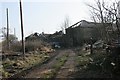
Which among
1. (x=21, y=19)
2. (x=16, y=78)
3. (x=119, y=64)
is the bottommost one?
(x=16, y=78)

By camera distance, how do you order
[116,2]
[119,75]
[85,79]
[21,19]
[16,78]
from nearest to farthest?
[119,75], [85,79], [16,78], [116,2], [21,19]

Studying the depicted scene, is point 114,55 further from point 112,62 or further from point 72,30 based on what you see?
point 72,30

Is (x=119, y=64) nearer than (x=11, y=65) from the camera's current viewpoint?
Yes

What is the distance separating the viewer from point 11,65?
22641 mm

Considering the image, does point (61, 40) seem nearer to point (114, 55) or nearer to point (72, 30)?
point (72, 30)

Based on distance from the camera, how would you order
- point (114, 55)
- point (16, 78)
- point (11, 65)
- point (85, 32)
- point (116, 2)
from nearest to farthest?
point (114, 55) → point (16, 78) → point (11, 65) → point (116, 2) → point (85, 32)

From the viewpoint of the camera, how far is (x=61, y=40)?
77625 millimetres

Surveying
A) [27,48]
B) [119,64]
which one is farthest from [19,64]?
[27,48]

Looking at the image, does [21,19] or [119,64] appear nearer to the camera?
[119,64]

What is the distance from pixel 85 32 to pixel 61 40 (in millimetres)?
9212

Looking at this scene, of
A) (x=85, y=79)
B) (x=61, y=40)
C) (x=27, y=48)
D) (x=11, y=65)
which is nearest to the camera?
(x=85, y=79)

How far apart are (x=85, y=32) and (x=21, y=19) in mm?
40530

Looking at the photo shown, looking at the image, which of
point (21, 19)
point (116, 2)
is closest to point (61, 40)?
point (21, 19)

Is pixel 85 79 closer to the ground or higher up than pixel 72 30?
closer to the ground
